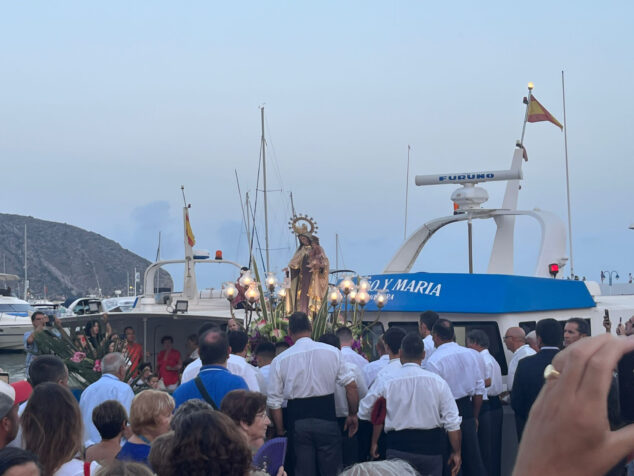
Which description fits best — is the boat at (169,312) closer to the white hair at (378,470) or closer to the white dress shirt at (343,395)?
the white dress shirt at (343,395)

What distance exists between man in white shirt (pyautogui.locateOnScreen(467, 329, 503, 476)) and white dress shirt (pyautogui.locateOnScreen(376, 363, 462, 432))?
1722mm

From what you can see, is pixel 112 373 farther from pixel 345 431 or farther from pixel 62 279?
pixel 62 279

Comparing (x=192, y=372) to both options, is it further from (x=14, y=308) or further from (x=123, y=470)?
(x=14, y=308)

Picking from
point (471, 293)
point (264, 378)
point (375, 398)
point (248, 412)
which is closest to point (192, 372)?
point (264, 378)

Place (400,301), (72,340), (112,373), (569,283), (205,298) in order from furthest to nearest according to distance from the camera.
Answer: (205,298)
(569,283)
(400,301)
(72,340)
(112,373)

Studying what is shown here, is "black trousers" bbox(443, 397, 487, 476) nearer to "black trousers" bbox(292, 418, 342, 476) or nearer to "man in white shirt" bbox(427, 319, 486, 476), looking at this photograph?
"man in white shirt" bbox(427, 319, 486, 476)

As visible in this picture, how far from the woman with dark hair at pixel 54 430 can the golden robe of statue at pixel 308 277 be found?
A: 767 cm

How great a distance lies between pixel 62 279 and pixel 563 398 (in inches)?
6537

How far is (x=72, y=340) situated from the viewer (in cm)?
1022

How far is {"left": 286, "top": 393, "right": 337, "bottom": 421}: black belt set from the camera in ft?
24.2

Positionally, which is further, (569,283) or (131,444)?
(569,283)

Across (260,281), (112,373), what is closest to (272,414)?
(112,373)

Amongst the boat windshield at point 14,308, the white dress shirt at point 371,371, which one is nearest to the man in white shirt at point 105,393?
the white dress shirt at point 371,371

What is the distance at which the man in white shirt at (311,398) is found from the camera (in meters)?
7.34
